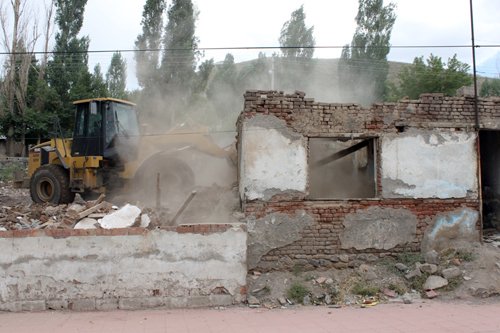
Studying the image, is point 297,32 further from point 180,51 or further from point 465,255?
point 465,255

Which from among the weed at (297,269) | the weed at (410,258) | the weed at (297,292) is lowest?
the weed at (297,292)

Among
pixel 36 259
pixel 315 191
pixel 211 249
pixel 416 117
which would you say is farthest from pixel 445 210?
pixel 36 259

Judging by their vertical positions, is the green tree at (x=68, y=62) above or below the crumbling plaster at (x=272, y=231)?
above

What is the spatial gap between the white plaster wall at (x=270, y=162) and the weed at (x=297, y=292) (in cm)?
156

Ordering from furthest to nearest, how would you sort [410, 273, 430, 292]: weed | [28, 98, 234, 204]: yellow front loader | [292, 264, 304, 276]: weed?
[28, 98, 234, 204]: yellow front loader → [292, 264, 304, 276]: weed → [410, 273, 430, 292]: weed

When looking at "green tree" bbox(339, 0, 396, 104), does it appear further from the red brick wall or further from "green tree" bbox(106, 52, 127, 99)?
"green tree" bbox(106, 52, 127, 99)

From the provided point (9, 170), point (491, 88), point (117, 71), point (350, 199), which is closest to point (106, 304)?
point (350, 199)

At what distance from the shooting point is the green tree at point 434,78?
19.9 m

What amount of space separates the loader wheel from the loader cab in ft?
1.99

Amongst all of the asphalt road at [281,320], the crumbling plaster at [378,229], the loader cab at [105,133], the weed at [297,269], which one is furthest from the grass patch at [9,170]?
the crumbling plaster at [378,229]

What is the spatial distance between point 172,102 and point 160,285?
16165 mm

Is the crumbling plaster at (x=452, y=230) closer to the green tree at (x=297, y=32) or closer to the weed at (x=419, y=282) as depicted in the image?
the weed at (x=419, y=282)

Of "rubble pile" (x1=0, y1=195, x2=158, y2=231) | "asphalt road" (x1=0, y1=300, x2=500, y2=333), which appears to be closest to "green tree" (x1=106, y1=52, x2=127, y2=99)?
"rubble pile" (x1=0, y1=195, x2=158, y2=231)

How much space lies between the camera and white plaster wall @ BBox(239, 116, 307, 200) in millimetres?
7605
